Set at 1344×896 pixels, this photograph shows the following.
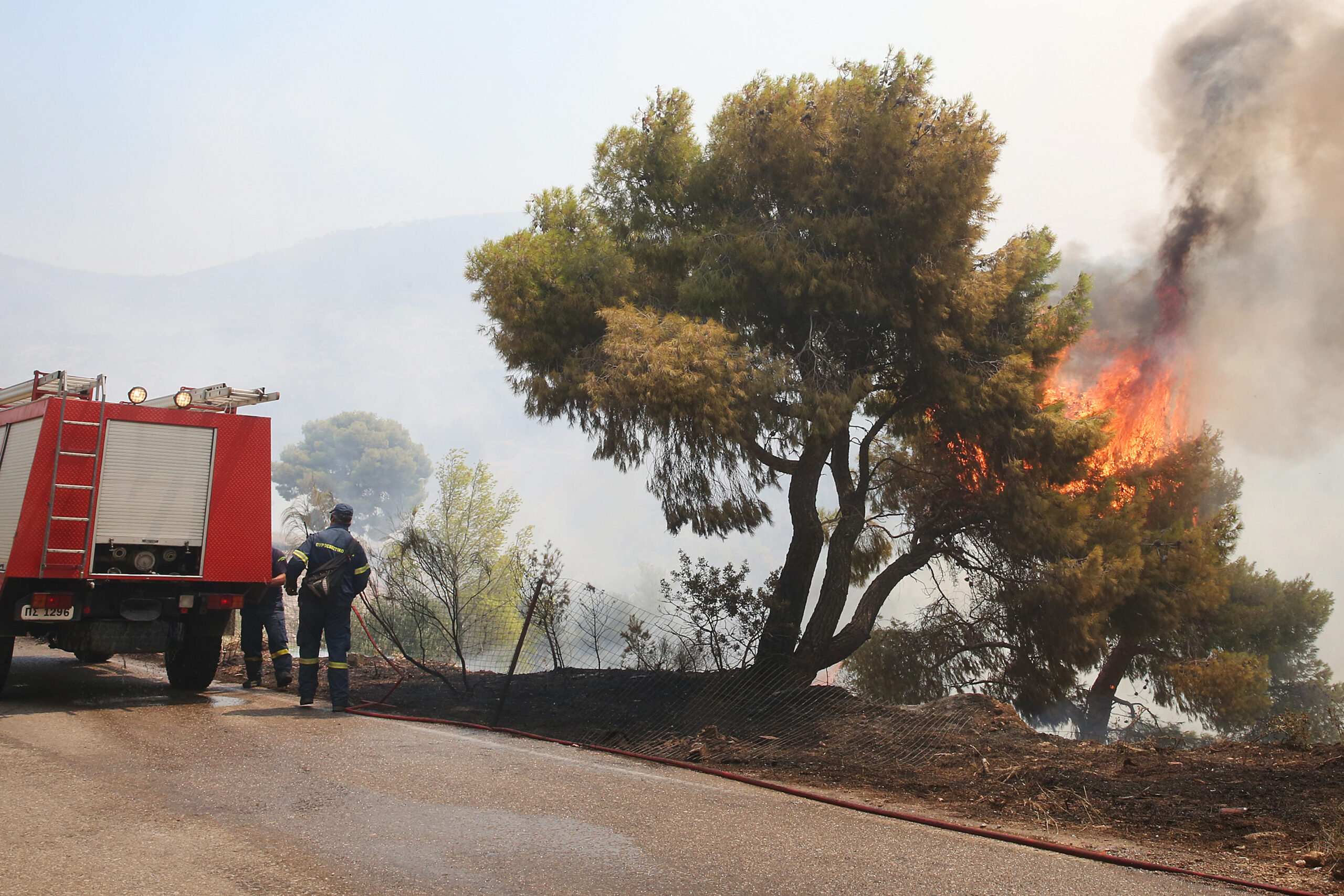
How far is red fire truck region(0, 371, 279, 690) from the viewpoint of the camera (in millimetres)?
8867

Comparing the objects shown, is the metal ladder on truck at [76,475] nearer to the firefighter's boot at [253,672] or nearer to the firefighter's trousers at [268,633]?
the firefighter's trousers at [268,633]

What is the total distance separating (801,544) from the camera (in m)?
13.0

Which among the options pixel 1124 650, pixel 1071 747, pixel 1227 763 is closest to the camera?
pixel 1227 763

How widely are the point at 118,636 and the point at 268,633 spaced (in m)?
1.66

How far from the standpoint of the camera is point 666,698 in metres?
10.1

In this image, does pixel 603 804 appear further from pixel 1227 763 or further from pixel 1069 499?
pixel 1069 499

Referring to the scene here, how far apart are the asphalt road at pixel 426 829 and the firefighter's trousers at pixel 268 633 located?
9.81 feet

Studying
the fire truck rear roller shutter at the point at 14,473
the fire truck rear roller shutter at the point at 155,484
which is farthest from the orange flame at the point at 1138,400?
the fire truck rear roller shutter at the point at 14,473

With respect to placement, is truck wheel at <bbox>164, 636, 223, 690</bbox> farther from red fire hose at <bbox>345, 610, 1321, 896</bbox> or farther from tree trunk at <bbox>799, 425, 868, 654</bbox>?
tree trunk at <bbox>799, 425, 868, 654</bbox>

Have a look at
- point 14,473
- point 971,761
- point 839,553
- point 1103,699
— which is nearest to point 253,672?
point 14,473

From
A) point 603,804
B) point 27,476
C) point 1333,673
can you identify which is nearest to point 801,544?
point 603,804

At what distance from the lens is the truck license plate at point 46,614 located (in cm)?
875

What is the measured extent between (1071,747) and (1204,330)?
1840 cm

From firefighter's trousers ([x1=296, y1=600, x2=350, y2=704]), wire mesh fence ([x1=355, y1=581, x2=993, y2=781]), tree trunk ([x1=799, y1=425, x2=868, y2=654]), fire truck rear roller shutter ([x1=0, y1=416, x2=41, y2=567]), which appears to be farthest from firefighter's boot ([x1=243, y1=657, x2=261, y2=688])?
tree trunk ([x1=799, y1=425, x2=868, y2=654])
